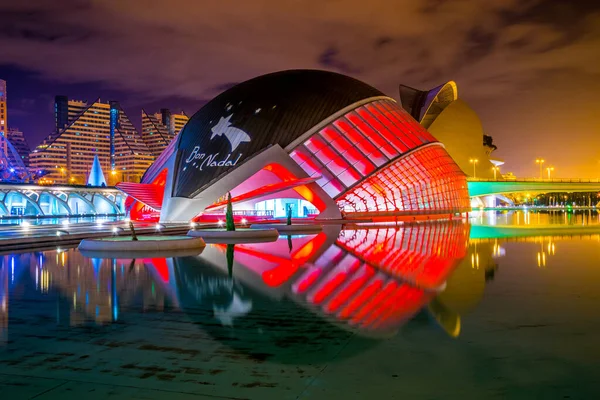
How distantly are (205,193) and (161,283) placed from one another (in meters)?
28.4

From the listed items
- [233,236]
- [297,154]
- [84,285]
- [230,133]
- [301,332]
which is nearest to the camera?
[301,332]

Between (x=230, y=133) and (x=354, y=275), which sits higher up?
(x=230, y=133)

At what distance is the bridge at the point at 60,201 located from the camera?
6769 cm

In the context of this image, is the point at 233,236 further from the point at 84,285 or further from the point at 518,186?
the point at 518,186

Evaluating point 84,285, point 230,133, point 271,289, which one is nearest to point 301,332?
point 271,289

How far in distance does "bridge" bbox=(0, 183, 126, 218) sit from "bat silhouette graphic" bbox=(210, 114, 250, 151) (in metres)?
29.2

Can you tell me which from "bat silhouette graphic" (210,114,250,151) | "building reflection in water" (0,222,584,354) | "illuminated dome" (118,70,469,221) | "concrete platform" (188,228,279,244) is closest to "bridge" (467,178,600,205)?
"illuminated dome" (118,70,469,221)

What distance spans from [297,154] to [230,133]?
204 inches

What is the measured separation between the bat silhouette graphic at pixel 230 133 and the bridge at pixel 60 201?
2921 cm

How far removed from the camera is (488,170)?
327 feet

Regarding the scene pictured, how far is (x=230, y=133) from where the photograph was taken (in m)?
43.2

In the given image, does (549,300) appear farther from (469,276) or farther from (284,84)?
(284,84)

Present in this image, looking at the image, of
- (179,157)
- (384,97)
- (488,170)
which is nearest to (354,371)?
(179,157)

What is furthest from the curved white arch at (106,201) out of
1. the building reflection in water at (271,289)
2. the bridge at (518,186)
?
the building reflection in water at (271,289)
